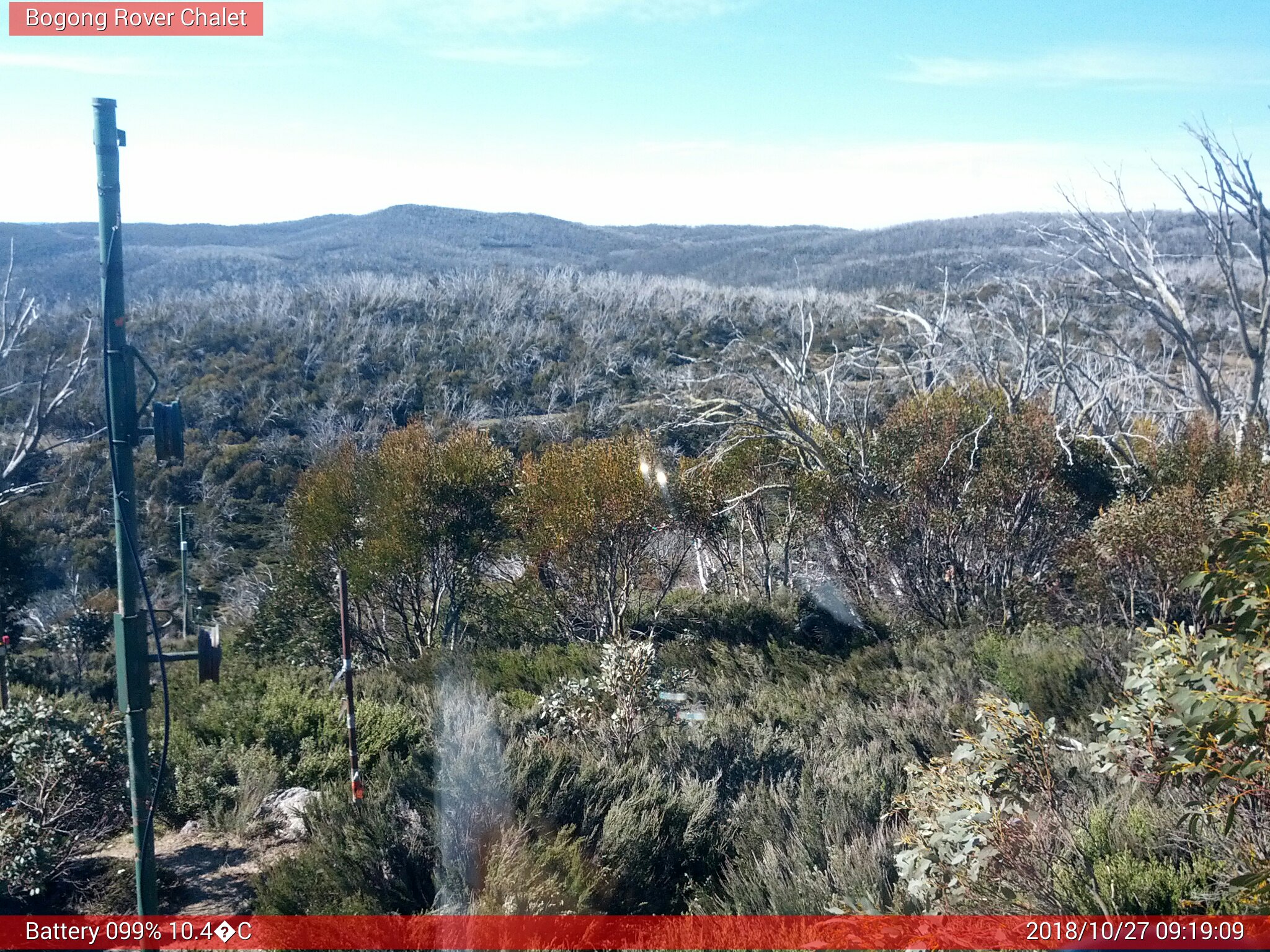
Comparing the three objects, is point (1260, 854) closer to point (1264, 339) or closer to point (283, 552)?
point (1264, 339)

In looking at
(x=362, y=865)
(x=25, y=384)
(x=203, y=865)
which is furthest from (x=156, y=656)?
(x=25, y=384)

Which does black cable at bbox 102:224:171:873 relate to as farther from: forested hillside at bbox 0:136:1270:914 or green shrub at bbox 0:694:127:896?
green shrub at bbox 0:694:127:896

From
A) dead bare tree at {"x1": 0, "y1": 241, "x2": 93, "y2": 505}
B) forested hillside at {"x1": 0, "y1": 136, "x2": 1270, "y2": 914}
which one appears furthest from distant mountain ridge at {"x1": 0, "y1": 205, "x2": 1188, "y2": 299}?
forested hillside at {"x1": 0, "y1": 136, "x2": 1270, "y2": 914}

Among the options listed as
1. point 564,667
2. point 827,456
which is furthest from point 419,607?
point 827,456

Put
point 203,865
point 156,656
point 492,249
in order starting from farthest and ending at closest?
1. point 492,249
2. point 203,865
3. point 156,656

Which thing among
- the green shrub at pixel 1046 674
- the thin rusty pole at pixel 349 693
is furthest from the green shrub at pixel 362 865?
the green shrub at pixel 1046 674

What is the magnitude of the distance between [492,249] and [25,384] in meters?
57.8

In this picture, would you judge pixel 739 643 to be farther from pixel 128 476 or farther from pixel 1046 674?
pixel 128 476
